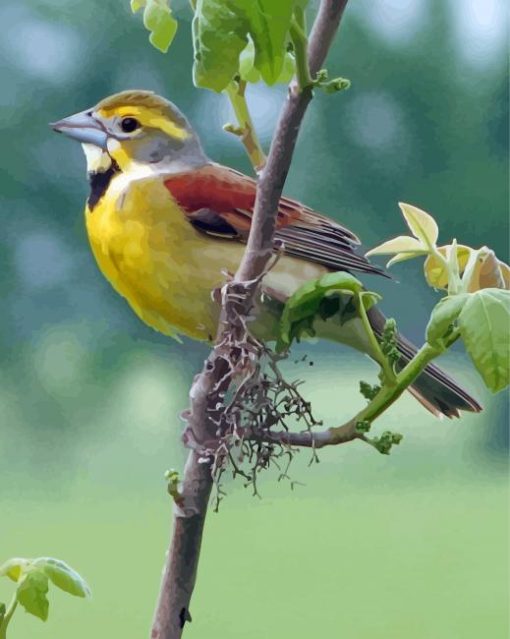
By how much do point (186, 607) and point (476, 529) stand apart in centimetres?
74

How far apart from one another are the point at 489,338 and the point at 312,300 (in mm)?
78

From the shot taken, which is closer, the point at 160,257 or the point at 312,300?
the point at 312,300

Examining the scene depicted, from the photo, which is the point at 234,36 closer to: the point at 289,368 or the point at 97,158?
the point at 97,158

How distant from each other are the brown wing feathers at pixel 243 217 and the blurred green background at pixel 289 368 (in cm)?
25

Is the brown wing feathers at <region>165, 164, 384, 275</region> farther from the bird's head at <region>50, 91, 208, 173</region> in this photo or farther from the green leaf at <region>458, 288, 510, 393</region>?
the green leaf at <region>458, 288, 510, 393</region>

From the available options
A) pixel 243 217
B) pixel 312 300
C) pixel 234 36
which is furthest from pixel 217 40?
pixel 243 217

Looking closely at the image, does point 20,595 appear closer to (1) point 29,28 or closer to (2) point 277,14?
(2) point 277,14

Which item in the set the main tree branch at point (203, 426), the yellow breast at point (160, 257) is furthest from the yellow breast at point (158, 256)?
the main tree branch at point (203, 426)

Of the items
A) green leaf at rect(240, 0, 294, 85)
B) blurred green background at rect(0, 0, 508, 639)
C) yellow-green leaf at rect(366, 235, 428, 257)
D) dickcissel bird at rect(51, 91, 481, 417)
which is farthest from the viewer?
blurred green background at rect(0, 0, 508, 639)

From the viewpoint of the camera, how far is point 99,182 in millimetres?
607

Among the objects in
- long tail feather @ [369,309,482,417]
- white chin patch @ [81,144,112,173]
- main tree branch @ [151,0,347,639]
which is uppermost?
white chin patch @ [81,144,112,173]

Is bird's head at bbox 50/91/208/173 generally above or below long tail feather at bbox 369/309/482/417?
above

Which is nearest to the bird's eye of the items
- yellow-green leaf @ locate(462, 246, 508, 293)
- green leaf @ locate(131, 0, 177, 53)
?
green leaf @ locate(131, 0, 177, 53)

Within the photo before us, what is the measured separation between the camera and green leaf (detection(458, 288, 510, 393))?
0.39m
